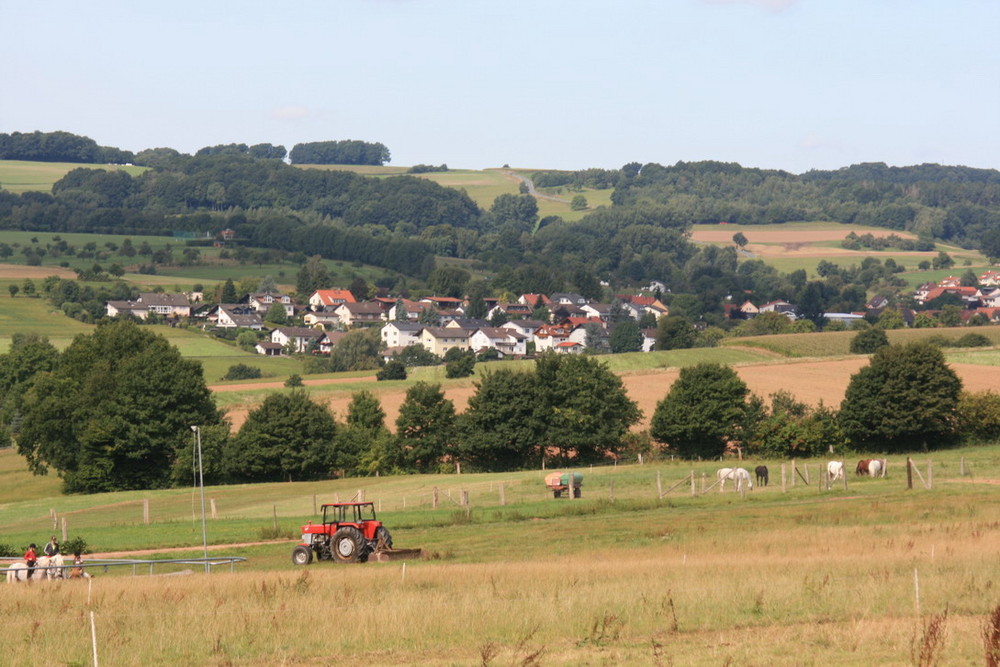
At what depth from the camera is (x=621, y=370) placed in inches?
4587

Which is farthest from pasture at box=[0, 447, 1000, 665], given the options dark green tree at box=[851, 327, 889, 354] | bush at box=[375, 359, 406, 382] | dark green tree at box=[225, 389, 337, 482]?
dark green tree at box=[851, 327, 889, 354]

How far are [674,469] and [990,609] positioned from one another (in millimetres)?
44321

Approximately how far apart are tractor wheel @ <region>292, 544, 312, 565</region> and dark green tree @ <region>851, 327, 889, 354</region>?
3924 inches

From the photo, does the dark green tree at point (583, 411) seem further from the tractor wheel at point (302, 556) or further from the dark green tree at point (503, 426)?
the tractor wheel at point (302, 556)

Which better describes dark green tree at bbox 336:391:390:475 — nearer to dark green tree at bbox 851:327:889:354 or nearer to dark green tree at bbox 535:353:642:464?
dark green tree at bbox 535:353:642:464

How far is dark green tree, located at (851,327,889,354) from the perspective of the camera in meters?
129

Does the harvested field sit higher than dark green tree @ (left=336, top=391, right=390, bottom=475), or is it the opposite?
the harvested field

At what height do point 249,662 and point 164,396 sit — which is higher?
point 164,396

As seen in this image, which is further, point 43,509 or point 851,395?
point 851,395

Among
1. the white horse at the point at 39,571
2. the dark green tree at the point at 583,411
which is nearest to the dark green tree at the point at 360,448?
the dark green tree at the point at 583,411

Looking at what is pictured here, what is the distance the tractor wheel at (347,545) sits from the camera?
36156 millimetres

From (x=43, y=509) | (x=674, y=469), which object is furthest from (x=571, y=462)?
(x=43, y=509)

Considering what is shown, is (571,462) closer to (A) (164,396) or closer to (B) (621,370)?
(A) (164,396)

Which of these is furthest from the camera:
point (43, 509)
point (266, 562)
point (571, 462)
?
point (571, 462)
